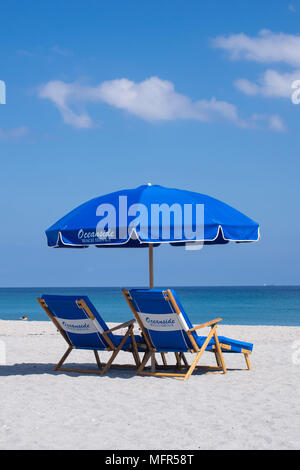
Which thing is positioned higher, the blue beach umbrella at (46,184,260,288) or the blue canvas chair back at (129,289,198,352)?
the blue beach umbrella at (46,184,260,288)

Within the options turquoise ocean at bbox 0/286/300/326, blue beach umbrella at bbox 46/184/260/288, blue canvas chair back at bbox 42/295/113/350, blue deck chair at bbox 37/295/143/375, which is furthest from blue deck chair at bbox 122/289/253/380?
turquoise ocean at bbox 0/286/300/326

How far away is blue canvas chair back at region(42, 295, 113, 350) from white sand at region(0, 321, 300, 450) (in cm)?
37

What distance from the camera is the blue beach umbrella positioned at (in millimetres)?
5926

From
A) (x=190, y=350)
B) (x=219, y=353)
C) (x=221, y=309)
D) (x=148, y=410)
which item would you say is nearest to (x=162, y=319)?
(x=190, y=350)

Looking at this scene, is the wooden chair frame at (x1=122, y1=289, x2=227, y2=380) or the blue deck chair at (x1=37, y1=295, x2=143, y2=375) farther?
the blue deck chair at (x1=37, y1=295, x2=143, y2=375)

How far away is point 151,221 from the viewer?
5992mm

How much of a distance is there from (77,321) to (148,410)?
1.99m

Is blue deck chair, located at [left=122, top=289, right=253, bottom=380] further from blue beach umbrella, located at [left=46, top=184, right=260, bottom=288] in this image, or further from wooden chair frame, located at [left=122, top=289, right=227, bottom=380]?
blue beach umbrella, located at [left=46, top=184, right=260, bottom=288]

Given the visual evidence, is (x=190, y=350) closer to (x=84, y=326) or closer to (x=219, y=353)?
(x=219, y=353)

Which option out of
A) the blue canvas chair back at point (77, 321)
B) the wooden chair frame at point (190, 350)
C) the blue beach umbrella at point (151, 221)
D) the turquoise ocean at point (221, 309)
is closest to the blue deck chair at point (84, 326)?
the blue canvas chair back at point (77, 321)

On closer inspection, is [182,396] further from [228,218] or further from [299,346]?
[299,346]

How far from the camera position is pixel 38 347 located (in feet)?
33.2

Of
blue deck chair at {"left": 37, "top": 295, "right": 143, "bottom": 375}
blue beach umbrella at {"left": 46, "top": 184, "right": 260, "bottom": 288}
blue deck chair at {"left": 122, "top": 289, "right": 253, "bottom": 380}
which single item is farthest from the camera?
blue deck chair at {"left": 37, "top": 295, "right": 143, "bottom": 375}
